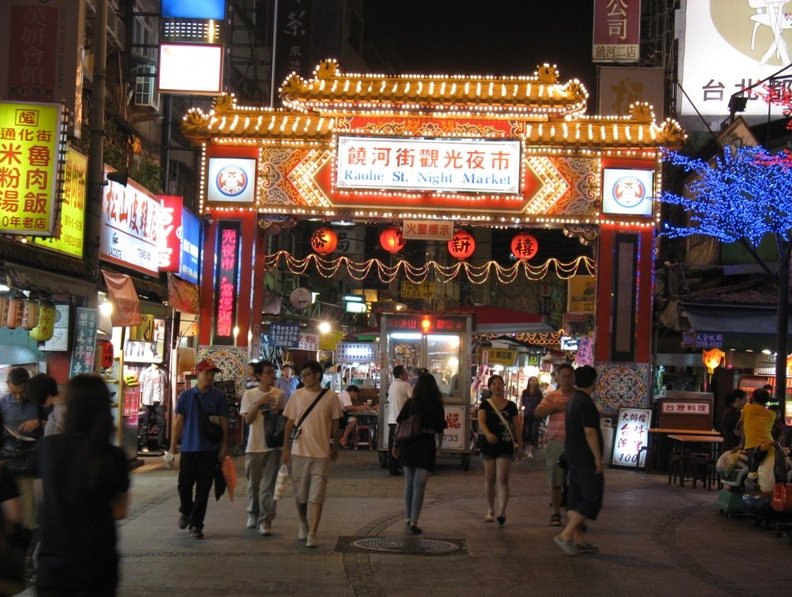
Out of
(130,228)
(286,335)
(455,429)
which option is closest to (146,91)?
(130,228)

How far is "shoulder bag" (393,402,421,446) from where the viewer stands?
11.9 metres

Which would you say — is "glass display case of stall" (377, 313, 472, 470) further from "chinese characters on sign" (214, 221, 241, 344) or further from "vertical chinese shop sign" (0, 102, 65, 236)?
"vertical chinese shop sign" (0, 102, 65, 236)

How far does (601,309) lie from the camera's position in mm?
20453

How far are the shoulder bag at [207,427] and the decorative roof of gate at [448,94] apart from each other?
383 inches

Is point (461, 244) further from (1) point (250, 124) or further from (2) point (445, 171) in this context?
(1) point (250, 124)

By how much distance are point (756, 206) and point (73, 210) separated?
11960 millimetres

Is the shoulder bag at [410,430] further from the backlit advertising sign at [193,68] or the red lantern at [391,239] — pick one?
the red lantern at [391,239]

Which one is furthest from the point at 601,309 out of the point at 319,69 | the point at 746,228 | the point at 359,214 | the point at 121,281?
the point at 121,281

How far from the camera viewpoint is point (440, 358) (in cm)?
→ 2016

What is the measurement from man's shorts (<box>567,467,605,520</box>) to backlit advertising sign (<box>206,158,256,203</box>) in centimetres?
1168

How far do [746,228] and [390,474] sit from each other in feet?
26.5

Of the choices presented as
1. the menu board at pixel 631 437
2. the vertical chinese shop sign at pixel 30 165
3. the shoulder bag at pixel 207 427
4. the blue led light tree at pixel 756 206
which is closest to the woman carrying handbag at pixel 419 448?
the shoulder bag at pixel 207 427

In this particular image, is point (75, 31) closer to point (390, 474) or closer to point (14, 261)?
point (14, 261)

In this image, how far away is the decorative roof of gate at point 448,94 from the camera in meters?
19.6
